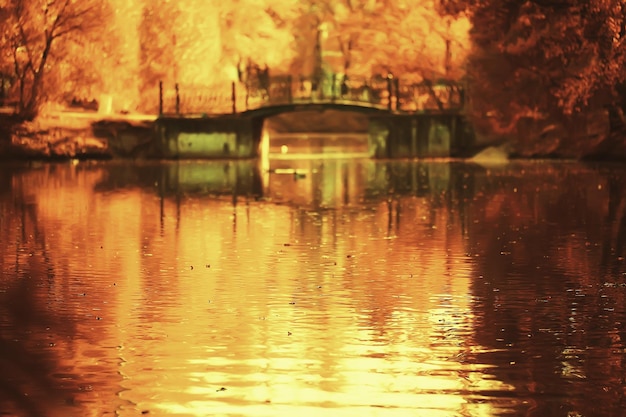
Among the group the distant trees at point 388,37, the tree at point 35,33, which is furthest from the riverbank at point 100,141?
the distant trees at point 388,37

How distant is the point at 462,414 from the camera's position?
10719 millimetres

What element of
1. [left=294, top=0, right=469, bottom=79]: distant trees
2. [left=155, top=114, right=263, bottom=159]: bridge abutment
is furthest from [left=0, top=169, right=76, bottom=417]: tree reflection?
[left=294, top=0, right=469, bottom=79]: distant trees

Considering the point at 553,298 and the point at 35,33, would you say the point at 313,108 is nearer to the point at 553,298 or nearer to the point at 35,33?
the point at 35,33

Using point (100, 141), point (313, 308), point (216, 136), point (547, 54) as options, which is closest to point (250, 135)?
point (216, 136)

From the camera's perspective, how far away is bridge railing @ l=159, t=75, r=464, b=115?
65.8 m

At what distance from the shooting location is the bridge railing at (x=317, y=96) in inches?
2589

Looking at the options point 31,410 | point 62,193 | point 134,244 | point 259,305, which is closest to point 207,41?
point 62,193

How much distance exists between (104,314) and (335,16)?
2602 inches

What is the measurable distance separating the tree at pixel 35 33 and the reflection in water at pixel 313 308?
88.6 ft

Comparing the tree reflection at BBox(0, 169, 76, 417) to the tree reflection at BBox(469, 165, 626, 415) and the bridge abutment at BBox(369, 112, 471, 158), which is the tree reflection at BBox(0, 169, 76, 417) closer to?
the tree reflection at BBox(469, 165, 626, 415)

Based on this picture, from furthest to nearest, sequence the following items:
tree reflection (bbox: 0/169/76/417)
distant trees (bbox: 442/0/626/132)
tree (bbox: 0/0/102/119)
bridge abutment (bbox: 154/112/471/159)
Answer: bridge abutment (bbox: 154/112/471/159)
tree (bbox: 0/0/102/119)
distant trees (bbox: 442/0/626/132)
tree reflection (bbox: 0/169/76/417)

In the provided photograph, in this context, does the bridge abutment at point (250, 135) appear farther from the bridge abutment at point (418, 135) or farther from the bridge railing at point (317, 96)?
the bridge railing at point (317, 96)

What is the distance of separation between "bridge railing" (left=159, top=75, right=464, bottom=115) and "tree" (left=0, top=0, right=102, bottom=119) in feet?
19.8

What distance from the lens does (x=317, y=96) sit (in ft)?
217
